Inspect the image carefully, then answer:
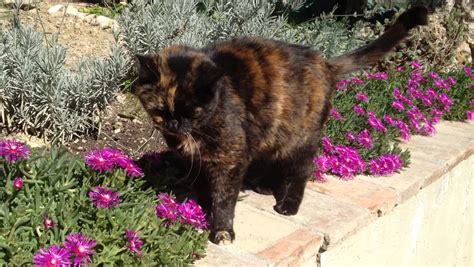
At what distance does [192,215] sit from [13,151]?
0.74 meters

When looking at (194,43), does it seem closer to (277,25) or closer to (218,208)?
(277,25)

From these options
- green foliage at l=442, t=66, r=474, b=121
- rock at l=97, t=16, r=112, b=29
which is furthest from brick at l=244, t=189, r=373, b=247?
rock at l=97, t=16, r=112, b=29

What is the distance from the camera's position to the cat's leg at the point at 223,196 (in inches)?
98.8

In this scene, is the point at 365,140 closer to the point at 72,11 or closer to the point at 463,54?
the point at 463,54

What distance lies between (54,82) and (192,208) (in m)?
1.45

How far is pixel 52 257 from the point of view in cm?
179

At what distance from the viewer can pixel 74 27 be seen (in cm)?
579

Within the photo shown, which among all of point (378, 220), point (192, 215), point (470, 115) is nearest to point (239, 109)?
point (192, 215)

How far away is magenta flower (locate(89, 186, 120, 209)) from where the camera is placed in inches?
83.0

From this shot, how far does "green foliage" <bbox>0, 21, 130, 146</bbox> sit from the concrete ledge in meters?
1.18

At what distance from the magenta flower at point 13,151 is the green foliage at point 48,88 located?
124 cm

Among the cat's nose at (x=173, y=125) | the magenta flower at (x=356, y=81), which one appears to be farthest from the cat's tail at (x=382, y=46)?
the cat's nose at (x=173, y=125)

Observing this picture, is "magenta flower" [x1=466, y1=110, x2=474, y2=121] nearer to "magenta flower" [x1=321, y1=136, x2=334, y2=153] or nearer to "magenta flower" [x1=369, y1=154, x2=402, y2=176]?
"magenta flower" [x1=369, y1=154, x2=402, y2=176]

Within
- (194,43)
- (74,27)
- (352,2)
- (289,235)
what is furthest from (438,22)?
(289,235)
